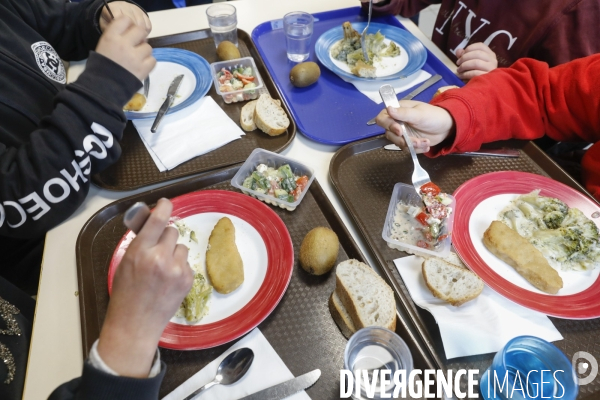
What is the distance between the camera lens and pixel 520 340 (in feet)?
2.09

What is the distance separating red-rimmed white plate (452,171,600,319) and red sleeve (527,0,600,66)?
60cm

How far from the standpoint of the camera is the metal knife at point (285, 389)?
65 centimetres

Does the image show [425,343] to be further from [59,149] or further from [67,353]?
[59,149]

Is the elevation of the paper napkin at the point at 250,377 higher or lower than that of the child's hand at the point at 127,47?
lower

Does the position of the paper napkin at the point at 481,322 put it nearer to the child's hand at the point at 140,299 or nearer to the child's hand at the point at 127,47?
the child's hand at the point at 140,299

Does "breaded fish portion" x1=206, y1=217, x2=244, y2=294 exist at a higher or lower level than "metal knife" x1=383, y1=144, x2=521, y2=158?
higher

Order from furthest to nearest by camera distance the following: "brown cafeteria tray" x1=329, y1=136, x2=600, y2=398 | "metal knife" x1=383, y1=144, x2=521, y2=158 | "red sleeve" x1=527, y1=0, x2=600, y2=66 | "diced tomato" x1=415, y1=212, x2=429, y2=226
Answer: "red sleeve" x1=527, y1=0, x2=600, y2=66, "metal knife" x1=383, y1=144, x2=521, y2=158, "diced tomato" x1=415, y1=212, x2=429, y2=226, "brown cafeteria tray" x1=329, y1=136, x2=600, y2=398

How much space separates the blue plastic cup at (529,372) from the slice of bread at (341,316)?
258 millimetres


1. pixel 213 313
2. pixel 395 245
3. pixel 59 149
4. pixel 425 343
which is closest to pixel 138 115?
pixel 59 149

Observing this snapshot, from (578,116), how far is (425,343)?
89cm

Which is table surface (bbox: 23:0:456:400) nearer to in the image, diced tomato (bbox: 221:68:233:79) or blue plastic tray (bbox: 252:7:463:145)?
blue plastic tray (bbox: 252:7:463:145)

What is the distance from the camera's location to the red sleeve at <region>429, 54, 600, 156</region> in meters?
1.05

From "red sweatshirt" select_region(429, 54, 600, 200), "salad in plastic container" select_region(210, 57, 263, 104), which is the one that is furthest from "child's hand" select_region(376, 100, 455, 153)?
"salad in plastic container" select_region(210, 57, 263, 104)

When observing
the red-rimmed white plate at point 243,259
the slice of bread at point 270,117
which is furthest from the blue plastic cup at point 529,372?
the slice of bread at point 270,117
